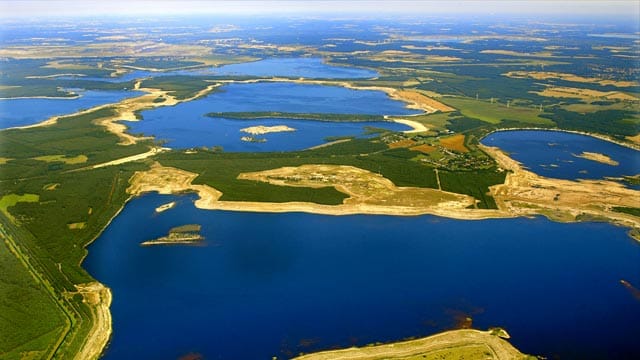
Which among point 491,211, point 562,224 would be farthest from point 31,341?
point 562,224

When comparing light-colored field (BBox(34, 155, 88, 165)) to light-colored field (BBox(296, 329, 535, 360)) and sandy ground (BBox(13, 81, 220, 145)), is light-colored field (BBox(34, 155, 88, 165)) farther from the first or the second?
light-colored field (BBox(296, 329, 535, 360))

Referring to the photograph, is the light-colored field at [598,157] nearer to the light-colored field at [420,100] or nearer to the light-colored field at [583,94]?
the light-colored field at [420,100]

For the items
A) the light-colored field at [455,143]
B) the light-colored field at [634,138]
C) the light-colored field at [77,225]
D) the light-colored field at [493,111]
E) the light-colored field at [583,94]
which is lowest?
the light-colored field at [77,225]

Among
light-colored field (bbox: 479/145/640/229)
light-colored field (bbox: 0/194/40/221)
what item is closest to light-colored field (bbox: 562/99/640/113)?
light-colored field (bbox: 479/145/640/229)

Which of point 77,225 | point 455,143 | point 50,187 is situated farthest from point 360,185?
point 50,187

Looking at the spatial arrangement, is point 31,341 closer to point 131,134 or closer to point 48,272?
point 48,272

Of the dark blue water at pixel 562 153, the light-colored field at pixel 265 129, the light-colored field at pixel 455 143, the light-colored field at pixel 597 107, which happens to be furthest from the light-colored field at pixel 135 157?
the light-colored field at pixel 597 107

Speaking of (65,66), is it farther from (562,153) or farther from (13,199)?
(562,153)
